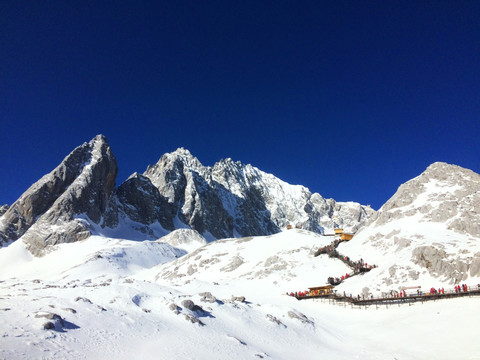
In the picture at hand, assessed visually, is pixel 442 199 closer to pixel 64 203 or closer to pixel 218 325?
pixel 218 325

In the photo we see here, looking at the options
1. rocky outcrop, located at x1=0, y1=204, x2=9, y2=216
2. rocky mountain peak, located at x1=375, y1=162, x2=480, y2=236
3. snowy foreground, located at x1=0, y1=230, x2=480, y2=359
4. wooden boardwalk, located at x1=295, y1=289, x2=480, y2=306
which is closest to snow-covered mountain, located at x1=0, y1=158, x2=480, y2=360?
snowy foreground, located at x1=0, y1=230, x2=480, y2=359

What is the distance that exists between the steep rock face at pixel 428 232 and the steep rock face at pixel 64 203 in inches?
5037

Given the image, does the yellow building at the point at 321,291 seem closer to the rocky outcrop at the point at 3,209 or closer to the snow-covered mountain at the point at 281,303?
the snow-covered mountain at the point at 281,303

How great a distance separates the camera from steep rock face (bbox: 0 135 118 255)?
150 m

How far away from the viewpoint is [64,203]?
162 metres

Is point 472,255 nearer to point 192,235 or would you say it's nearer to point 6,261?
point 192,235

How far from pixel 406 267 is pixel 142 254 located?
8899cm

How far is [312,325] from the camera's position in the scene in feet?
111

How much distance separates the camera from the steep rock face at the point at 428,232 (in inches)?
1795

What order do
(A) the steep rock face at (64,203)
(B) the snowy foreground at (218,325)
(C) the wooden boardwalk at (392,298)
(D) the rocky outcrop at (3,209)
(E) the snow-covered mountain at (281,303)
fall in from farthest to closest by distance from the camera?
1. (D) the rocky outcrop at (3,209)
2. (A) the steep rock face at (64,203)
3. (C) the wooden boardwalk at (392,298)
4. (E) the snow-covered mountain at (281,303)
5. (B) the snowy foreground at (218,325)

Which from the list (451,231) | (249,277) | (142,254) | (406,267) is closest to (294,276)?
(249,277)

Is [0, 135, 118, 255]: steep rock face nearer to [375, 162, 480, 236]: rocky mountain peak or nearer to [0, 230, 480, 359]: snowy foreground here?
[0, 230, 480, 359]: snowy foreground

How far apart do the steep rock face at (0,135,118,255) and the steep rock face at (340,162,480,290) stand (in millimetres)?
127941

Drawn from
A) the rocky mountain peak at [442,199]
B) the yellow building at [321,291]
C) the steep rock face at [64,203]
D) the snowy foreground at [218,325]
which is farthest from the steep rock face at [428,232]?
the steep rock face at [64,203]
